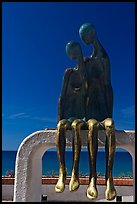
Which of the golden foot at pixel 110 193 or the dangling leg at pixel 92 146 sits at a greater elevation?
the dangling leg at pixel 92 146

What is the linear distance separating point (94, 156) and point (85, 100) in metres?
1.08

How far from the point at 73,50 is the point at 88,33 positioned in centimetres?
42

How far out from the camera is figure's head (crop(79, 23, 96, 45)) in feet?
23.4

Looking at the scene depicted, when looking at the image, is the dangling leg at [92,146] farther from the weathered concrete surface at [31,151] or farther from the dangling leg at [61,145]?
the dangling leg at [61,145]

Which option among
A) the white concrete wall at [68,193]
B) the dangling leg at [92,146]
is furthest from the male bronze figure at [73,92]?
the white concrete wall at [68,193]

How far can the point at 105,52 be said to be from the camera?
7.24 metres

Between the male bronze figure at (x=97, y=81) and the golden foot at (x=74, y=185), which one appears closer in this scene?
the golden foot at (x=74, y=185)

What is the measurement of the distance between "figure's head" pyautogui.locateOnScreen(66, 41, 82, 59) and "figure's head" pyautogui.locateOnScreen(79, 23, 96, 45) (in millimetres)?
181

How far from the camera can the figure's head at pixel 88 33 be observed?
7.13 meters

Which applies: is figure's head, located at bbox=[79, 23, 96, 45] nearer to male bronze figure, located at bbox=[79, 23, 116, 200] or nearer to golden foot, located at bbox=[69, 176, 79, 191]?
male bronze figure, located at bbox=[79, 23, 116, 200]

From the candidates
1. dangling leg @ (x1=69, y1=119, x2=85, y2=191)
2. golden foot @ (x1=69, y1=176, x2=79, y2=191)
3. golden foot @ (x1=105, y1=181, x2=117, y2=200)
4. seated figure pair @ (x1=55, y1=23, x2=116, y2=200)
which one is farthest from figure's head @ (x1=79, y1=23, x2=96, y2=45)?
golden foot @ (x1=105, y1=181, x2=117, y2=200)

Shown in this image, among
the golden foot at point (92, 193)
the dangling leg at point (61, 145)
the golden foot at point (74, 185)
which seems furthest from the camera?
the dangling leg at point (61, 145)

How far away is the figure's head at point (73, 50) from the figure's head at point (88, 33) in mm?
181

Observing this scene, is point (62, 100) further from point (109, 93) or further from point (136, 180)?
point (136, 180)
